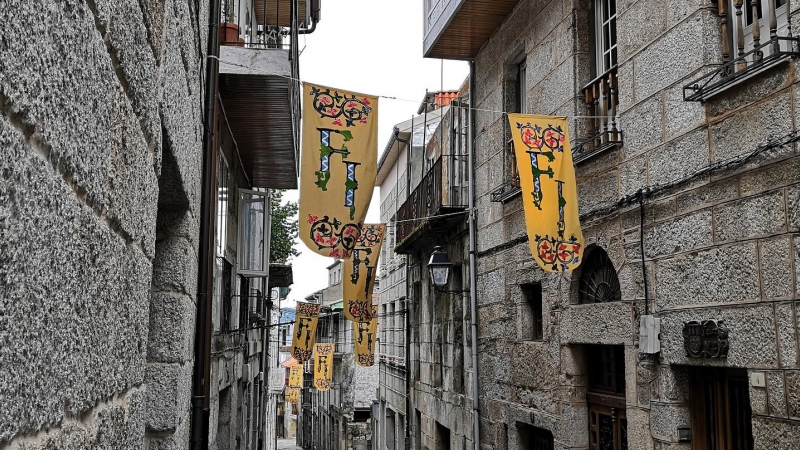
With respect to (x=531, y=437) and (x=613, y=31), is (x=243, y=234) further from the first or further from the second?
(x=613, y=31)

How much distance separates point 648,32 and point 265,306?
42.2 ft

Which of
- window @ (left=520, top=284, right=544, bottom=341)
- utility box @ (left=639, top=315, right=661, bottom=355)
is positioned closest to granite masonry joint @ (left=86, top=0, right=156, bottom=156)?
utility box @ (left=639, top=315, right=661, bottom=355)

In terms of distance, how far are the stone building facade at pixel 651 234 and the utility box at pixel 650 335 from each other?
0.01 meters

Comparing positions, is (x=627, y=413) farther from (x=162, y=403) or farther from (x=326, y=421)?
(x=326, y=421)

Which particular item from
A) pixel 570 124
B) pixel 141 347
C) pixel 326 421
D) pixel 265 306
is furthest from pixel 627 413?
pixel 326 421

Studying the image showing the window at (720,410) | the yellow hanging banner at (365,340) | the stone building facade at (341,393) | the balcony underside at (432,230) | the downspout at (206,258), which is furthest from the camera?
the stone building facade at (341,393)

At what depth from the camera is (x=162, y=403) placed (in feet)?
11.8

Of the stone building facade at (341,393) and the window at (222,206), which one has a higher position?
the window at (222,206)

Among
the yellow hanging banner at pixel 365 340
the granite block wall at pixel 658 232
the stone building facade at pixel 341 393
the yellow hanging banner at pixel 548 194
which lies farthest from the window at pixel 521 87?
the stone building facade at pixel 341 393

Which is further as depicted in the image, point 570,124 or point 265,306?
point 265,306

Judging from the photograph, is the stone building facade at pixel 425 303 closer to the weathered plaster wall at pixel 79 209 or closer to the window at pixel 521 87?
the window at pixel 521 87

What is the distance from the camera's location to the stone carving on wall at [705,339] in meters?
5.55

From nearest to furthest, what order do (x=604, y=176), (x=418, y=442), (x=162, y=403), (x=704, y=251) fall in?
1. (x=162, y=403)
2. (x=704, y=251)
3. (x=604, y=176)
4. (x=418, y=442)

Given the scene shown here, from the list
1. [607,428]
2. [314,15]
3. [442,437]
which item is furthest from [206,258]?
[314,15]
